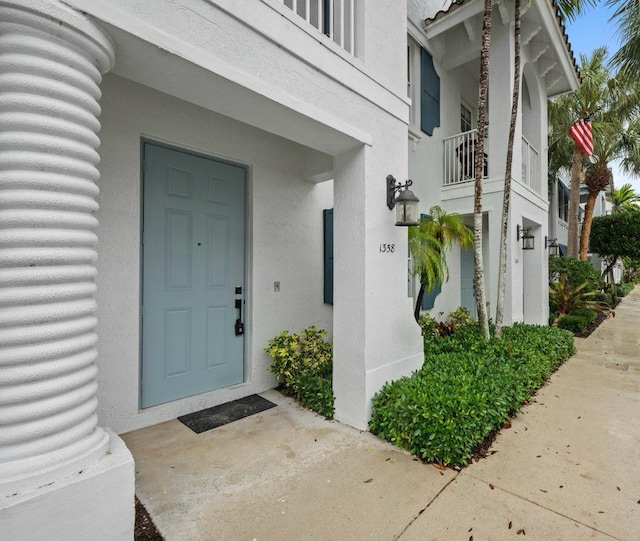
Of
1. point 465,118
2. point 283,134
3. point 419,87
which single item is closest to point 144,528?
point 283,134

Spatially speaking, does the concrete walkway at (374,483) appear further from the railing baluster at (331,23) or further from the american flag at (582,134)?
the american flag at (582,134)

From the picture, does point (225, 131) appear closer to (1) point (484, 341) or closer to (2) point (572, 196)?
(1) point (484, 341)

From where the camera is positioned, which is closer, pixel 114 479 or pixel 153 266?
pixel 114 479

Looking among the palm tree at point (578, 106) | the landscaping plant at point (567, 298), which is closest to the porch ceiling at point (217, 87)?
the landscaping plant at point (567, 298)

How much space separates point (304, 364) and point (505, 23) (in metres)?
7.12

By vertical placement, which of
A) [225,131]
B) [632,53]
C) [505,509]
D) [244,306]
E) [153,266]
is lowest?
[505,509]

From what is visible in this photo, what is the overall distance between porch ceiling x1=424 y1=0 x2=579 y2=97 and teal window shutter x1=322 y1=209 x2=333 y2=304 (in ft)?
15.7

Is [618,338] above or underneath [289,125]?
underneath

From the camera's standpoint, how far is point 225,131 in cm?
404

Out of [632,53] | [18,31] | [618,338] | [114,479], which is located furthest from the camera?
[632,53]

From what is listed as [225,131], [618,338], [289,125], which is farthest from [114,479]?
[618,338]

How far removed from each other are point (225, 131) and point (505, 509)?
4.38 m

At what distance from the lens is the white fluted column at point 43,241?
5.04ft

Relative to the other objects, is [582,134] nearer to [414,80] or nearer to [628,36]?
[414,80]
